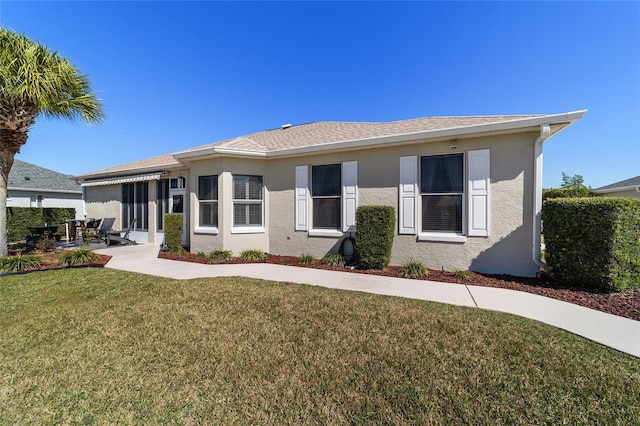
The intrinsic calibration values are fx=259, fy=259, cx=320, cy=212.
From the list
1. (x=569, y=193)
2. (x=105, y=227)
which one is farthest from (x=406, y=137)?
(x=105, y=227)

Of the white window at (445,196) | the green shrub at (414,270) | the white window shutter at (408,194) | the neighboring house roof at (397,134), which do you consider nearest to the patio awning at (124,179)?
the neighboring house roof at (397,134)

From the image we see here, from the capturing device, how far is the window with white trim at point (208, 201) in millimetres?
9740

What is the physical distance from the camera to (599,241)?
17.1 feet

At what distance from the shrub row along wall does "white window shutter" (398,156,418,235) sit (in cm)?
1897

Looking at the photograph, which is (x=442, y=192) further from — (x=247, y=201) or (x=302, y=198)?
(x=247, y=201)

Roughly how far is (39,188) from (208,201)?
2115 cm

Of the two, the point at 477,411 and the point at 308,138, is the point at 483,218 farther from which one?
the point at 308,138

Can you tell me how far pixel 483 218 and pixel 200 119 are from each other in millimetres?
18255

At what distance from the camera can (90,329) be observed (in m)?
3.97

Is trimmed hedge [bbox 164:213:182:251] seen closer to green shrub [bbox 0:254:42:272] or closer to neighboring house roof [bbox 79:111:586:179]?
neighboring house roof [bbox 79:111:586:179]

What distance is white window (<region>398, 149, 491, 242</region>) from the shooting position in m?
6.85

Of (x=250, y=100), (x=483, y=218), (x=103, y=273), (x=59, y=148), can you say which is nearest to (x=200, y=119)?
(x=250, y=100)

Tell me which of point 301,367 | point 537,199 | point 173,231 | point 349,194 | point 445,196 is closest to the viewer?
point 301,367

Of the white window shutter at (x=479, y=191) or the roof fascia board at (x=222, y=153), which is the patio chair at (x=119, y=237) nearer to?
the roof fascia board at (x=222, y=153)
